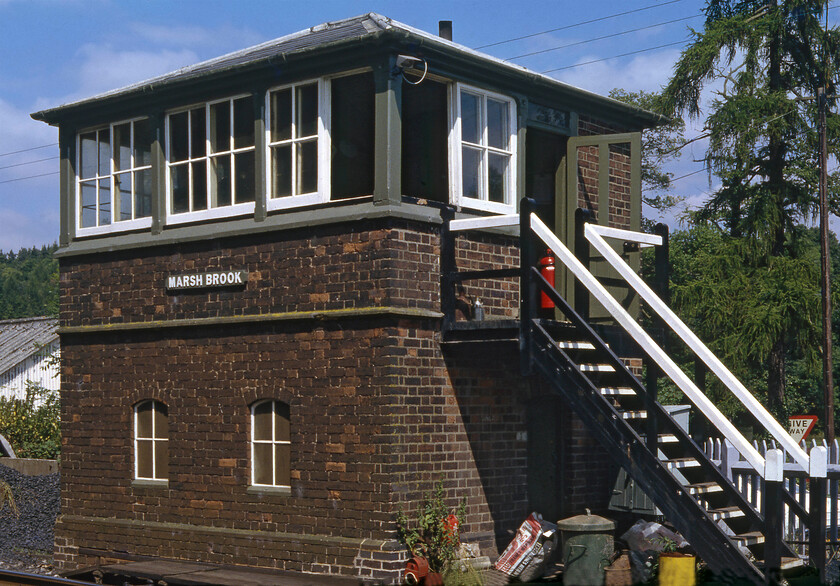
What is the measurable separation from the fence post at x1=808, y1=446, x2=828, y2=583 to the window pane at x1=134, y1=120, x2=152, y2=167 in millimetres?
8822

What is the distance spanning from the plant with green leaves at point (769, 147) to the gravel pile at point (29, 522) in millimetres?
15860

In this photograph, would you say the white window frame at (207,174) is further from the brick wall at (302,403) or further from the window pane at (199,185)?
the brick wall at (302,403)

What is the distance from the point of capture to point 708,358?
34.9 ft

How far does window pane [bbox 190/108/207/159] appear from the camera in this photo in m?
13.9

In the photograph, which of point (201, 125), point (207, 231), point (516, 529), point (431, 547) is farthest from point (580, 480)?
point (201, 125)

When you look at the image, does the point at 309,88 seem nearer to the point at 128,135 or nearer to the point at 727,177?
the point at 128,135

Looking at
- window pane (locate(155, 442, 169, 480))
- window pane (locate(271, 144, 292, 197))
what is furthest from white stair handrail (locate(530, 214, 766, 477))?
window pane (locate(155, 442, 169, 480))

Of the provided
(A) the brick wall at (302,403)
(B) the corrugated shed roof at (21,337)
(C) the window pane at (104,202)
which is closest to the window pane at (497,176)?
(A) the brick wall at (302,403)

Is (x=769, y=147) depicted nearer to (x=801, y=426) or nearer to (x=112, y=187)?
(x=801, y=426)

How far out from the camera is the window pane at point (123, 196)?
14.8m

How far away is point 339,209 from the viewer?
1238cm

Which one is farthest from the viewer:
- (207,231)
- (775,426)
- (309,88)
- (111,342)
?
(111,342)

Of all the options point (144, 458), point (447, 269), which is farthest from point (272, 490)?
point (447, 269)

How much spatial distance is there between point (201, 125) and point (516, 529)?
605cm
